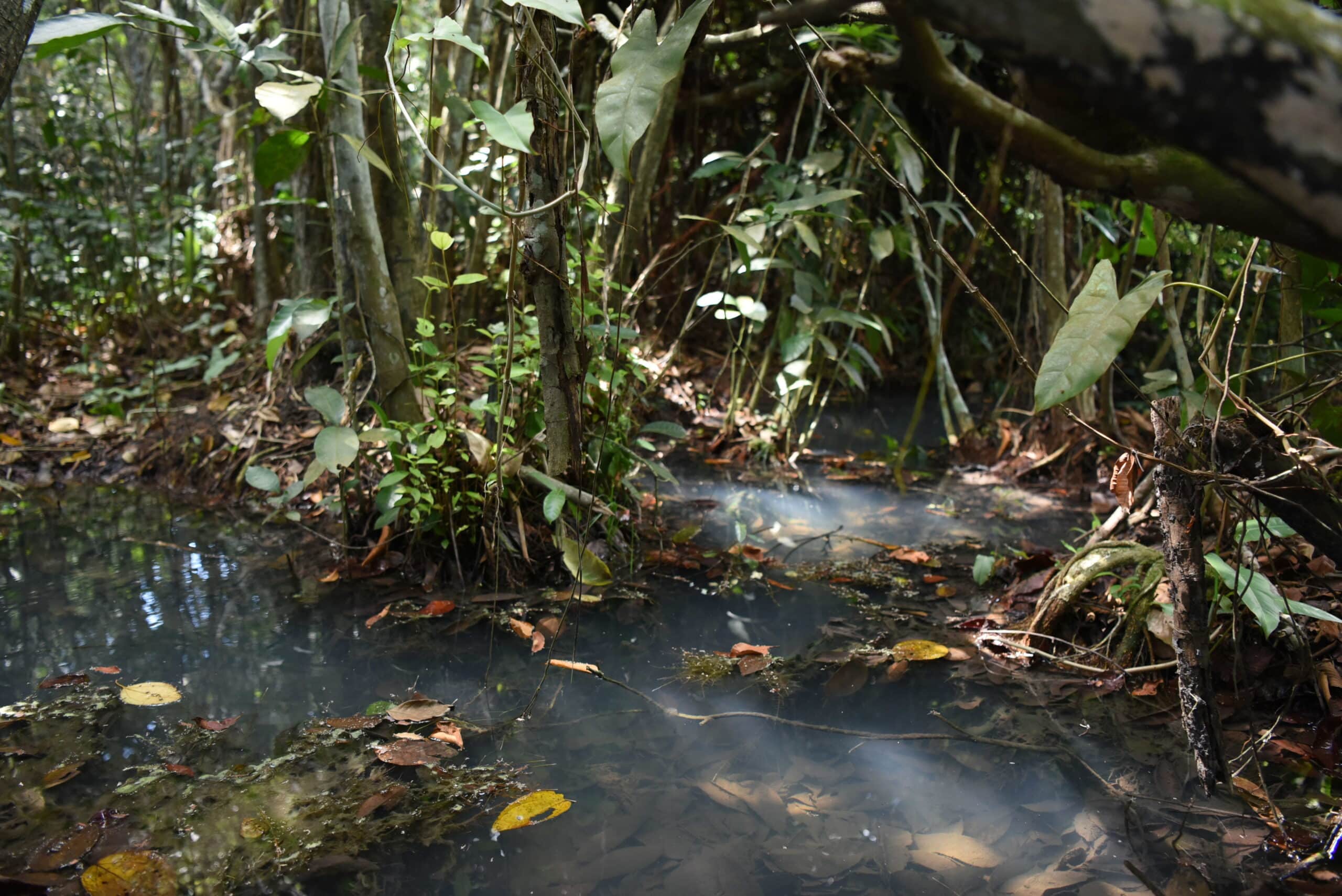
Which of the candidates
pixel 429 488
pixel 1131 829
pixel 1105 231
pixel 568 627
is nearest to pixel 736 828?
pixel 1131 829

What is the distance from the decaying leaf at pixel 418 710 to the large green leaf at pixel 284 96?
1.09 m

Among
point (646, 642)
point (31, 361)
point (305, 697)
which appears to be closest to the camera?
point (305, 697)

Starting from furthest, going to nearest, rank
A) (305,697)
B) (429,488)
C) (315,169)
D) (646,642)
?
(315,169) → (429,488) → (646,642) → (305,697)

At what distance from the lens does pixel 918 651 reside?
2.00 metres

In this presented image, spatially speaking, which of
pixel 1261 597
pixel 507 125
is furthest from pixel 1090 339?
pixel 1261 597

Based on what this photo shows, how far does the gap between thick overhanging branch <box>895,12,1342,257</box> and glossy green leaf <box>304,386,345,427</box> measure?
1.57 metres

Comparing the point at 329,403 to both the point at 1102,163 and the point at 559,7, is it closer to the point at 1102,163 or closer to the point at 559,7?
the point at 559,7

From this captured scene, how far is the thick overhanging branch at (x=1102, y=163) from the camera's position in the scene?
75 cm

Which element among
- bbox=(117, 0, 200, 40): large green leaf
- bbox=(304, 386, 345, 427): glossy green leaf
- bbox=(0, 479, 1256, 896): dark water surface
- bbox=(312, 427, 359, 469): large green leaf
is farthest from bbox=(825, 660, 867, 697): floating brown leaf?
bbox=(117, 0, 200, 40): large green leaf

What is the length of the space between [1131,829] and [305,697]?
A: 57.9 inches

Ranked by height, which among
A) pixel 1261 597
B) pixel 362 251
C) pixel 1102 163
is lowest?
pixel 1261 597

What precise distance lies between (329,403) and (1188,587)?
1.74 m

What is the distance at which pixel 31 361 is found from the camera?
4.20m

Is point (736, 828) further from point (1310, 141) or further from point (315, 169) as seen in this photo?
point (315, 169)
